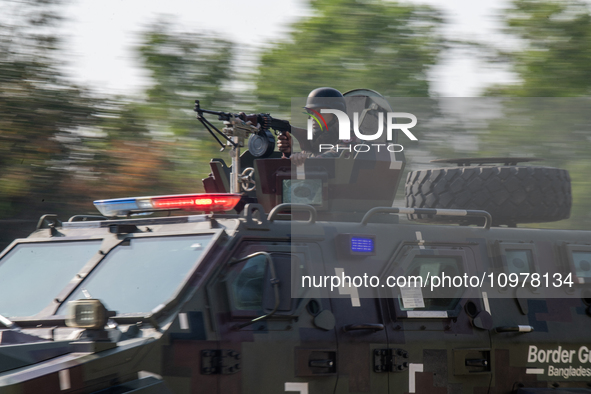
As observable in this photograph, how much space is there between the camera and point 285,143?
5805mm

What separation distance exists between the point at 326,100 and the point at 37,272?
2.54 m

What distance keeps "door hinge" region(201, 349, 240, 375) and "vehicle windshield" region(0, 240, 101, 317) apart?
110 centimetres

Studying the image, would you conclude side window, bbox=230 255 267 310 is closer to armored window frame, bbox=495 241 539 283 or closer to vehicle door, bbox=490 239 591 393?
vehicle door, bbox=490 239 591 393

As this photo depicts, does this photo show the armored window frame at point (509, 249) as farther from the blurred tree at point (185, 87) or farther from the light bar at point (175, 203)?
the blurred tree at point (185, 87)

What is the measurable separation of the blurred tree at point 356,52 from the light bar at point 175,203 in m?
7.98

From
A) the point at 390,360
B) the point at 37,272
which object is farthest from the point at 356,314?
the point at 37,272

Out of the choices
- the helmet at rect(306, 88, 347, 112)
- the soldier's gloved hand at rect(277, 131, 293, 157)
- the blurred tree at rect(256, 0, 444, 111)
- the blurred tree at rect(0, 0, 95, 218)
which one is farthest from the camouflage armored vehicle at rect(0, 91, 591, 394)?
the blurred tree at rect(256, 0, 444, 111)

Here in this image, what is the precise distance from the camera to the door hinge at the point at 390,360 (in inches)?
164

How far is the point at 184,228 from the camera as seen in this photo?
14.2 feet

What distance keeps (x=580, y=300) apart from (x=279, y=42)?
964cm

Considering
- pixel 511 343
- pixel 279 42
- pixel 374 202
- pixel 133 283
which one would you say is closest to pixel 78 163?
pixel 279 42

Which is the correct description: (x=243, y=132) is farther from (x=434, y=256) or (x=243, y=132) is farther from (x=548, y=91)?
(x=548, y=91)

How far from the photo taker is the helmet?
18.9 ft

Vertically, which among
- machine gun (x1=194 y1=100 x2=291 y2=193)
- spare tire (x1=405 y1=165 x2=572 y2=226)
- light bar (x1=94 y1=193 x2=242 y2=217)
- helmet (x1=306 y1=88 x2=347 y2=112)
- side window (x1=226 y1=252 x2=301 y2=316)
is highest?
helmet (x1=306 y1=88 x2=347 y2=112)
